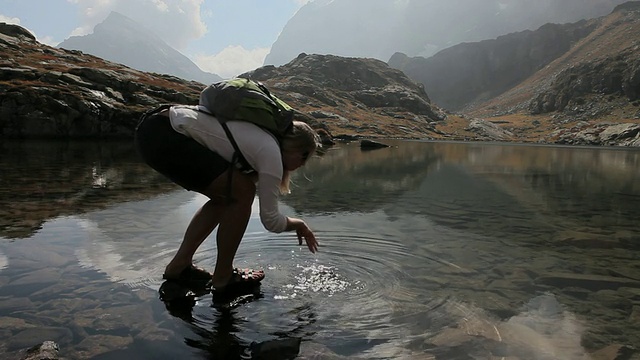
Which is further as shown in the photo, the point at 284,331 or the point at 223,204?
the point at 223,204

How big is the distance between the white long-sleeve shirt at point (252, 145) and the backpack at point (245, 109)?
0.07 m

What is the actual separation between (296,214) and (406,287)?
6522 millimetres

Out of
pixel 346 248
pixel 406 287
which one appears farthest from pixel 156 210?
pixel 406 287

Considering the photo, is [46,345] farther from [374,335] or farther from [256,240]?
[256,240]

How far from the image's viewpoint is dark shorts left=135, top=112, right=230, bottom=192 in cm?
553

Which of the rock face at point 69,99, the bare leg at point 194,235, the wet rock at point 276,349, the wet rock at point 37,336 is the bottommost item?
the wet rock at point 276,349

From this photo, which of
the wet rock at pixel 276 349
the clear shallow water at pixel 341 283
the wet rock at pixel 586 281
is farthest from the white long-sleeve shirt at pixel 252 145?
the wet rock at pixel 586 281

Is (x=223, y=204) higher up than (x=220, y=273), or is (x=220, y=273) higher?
(x=223, y=204)

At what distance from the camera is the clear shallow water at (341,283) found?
4641mm

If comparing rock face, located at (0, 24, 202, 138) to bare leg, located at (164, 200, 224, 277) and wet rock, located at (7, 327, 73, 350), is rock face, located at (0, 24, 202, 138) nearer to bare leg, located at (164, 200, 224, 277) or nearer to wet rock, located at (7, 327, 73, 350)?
bare leg, located at (164, 200, 224, 277)

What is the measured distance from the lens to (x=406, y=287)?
21.4ft

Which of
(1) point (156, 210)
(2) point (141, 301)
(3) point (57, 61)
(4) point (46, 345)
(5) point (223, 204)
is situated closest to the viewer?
(4) point (46, 345)

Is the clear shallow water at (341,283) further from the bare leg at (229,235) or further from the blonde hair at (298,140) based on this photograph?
the blonde hair at (298,140)

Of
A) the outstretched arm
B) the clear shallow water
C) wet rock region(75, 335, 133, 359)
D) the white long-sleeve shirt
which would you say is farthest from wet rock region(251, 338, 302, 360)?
the outstretched arm
